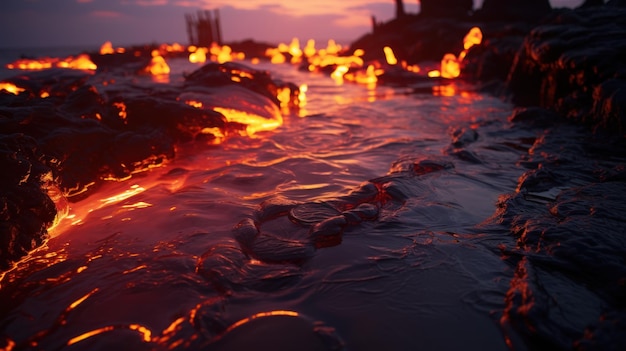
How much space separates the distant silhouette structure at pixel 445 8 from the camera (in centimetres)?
2838

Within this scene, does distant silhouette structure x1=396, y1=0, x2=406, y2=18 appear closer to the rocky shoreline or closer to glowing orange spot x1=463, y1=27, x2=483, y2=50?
glowing orange spot x1=463, y1=27, x2=483, y2=50

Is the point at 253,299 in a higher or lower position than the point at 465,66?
lower

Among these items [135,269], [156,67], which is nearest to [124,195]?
[135,269]

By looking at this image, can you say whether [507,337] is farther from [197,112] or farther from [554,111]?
[554,111]

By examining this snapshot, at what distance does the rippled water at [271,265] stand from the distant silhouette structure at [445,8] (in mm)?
29569

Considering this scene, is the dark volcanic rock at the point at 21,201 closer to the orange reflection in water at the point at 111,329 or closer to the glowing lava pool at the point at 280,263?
the glowing lava pool at the point at 280,263

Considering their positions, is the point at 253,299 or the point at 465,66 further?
the point at 465,66

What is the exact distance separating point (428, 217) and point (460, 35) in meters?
21.1

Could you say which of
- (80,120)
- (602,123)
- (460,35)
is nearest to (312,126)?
(80,120)

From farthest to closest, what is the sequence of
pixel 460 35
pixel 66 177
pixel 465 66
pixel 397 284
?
pixel 460 35 < pixel 465 66 < pixel 66 177 < pixel 397 284

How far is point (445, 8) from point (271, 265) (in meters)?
33.4

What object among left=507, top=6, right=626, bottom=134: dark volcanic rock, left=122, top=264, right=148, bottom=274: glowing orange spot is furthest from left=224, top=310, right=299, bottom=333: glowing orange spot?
left=507, top=6, right=626, bottom=134: dark volcanic rock

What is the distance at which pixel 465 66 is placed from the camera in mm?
14773

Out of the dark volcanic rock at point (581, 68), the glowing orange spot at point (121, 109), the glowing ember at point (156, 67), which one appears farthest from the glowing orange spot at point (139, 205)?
the glowing ember at point (156, 67)
